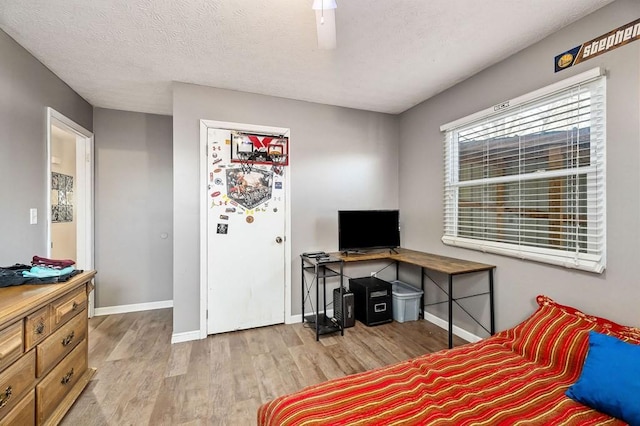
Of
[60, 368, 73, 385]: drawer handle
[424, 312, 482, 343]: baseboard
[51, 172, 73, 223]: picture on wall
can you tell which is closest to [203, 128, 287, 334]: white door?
[60, 368, 73, 385]: drawer handle

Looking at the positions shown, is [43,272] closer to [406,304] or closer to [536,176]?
[406,304]

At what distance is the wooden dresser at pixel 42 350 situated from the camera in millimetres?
1285

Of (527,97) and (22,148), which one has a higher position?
(527,97)

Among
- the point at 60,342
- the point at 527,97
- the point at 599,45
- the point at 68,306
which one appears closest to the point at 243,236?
the point at 68,306

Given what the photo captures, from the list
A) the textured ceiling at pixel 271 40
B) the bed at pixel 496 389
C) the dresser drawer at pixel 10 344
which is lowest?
the bed at pixel 496 389

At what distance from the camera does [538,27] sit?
6.39 ft

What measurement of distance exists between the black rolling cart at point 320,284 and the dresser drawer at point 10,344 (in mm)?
2074

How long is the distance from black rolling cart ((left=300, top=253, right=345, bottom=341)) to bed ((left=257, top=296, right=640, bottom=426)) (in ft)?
4.61

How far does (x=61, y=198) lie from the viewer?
3.46m

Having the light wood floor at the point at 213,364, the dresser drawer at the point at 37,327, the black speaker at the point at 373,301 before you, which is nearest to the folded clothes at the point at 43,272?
the dresser drawer at the point at 37,327

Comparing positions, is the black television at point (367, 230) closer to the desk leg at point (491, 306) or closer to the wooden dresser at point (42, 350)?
the desk leg at point (491, 306)

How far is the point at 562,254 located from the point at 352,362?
183cm

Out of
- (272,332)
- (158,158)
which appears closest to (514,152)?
(272,332)

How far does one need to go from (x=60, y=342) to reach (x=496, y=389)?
8.21 ft
